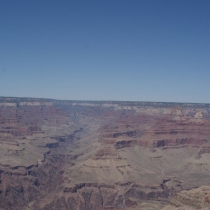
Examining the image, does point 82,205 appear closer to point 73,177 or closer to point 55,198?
point 55,198

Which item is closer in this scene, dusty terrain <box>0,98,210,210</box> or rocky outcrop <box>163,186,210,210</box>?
rocky outcrop <box>163,186,210,210</box>

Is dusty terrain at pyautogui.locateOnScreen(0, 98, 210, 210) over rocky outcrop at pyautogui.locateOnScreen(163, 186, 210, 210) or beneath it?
beneath

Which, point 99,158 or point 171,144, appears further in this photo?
point 171,144

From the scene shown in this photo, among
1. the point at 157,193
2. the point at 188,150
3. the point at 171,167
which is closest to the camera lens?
the point at 157,193

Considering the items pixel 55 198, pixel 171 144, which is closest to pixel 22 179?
pixel 55 198

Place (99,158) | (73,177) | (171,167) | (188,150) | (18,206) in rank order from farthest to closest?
(188,150), (171,167), (99,158), (73,177), (18,206)

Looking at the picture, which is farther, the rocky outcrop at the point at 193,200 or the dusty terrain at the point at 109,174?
the dusty terrain at the point at 109,174

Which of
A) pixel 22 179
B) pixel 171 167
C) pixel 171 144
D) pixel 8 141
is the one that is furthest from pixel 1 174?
pixel 171 144

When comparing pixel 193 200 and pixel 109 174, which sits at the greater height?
pixel 193 200

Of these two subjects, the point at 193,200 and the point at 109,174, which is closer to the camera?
the point at 193,200

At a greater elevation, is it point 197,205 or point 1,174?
point 197,205

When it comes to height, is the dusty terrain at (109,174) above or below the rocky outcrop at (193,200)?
below
